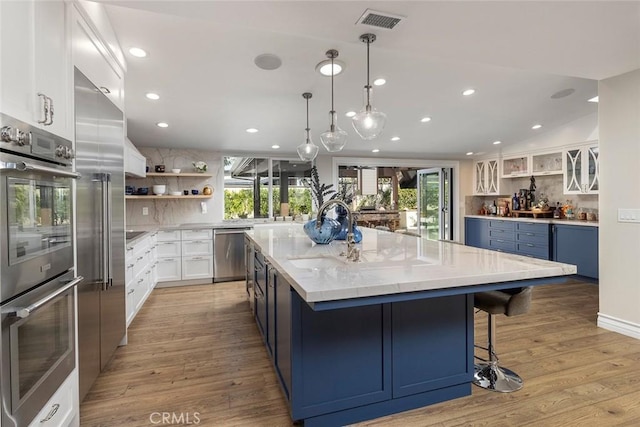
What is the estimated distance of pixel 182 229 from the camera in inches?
192

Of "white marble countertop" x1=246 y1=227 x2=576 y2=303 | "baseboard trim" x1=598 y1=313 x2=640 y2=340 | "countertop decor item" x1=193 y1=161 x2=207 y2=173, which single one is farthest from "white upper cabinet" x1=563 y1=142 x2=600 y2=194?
"countertop decor item" x1=193 y1=161 x2=207 y2=173

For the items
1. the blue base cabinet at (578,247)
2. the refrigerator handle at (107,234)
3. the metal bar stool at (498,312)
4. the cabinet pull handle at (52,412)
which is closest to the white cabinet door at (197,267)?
the refrigerator handle at (107,234)

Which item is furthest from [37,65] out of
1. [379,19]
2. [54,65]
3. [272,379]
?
[272,379]

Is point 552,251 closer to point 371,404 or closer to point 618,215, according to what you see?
point 618,215

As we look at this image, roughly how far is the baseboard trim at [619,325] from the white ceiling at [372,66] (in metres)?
2.22

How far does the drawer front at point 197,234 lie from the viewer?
4.93 m

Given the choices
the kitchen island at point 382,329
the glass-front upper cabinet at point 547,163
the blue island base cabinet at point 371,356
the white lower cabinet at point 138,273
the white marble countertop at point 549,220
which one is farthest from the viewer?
the glass-front upper cabinet at point 547,163

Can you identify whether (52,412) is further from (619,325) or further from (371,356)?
(619,325)

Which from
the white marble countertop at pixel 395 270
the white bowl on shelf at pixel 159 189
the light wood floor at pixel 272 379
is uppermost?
the white bowl on shelf at pixel 159 189

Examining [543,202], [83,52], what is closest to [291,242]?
[83,52]

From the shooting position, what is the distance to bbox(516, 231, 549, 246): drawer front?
18.0 ft

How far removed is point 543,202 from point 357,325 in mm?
5949

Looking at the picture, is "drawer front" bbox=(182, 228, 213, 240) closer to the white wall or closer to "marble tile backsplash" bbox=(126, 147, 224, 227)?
"marble tile backsplash" bbox=(126, 147, 224, 227)

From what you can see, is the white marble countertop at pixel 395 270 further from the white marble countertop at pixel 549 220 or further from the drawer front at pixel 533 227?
the drawer front at pixel 533 227
